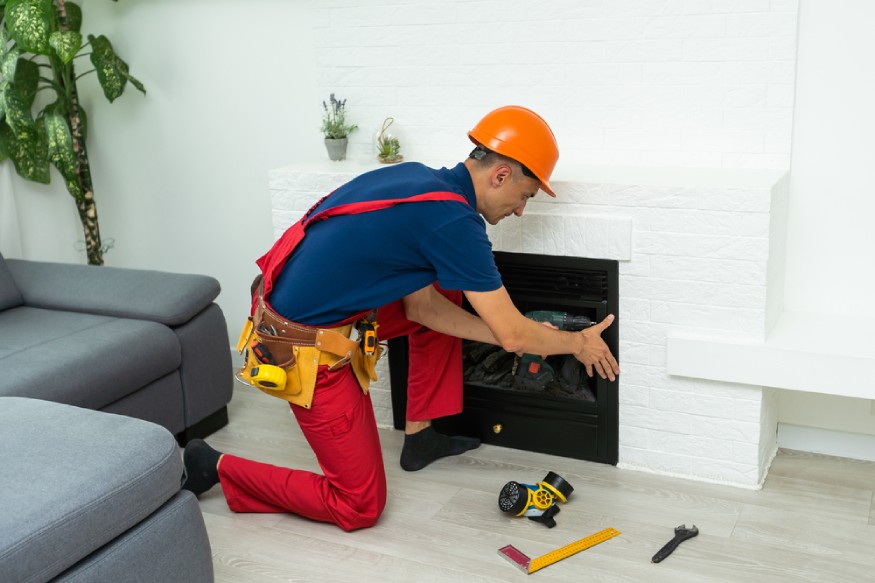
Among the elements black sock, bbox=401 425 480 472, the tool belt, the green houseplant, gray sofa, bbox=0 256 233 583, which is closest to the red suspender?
the tool belt

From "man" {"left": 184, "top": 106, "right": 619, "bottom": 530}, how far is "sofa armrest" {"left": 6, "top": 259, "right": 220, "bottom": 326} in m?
0.60

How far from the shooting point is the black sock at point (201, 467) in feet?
9.70

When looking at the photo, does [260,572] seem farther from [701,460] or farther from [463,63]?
[463,63]

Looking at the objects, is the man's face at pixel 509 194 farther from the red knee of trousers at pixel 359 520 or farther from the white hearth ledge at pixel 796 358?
the red knee of trousers at pixel 359 520

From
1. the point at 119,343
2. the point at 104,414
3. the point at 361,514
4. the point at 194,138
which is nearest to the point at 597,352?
the point at 361,514

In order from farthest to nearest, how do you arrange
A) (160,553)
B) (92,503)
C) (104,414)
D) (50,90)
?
(50,90)
(104,414)
(160,553)
(92,503)

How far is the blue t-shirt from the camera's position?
8.23 ft

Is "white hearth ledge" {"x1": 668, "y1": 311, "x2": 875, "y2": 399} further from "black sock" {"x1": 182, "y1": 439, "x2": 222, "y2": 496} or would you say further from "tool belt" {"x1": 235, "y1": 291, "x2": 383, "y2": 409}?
"black sock" {"x1": 182, "y1": 439, "x2": 222, "y2": 496}

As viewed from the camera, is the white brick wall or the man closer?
the man

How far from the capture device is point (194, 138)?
4.04m

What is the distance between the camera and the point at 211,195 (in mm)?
4086

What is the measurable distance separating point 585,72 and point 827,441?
1.45 metres

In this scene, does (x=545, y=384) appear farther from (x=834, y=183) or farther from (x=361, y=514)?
(x=834, y=183)

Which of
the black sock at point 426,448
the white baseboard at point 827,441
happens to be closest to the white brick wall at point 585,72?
the white baseboard at point 827,441
